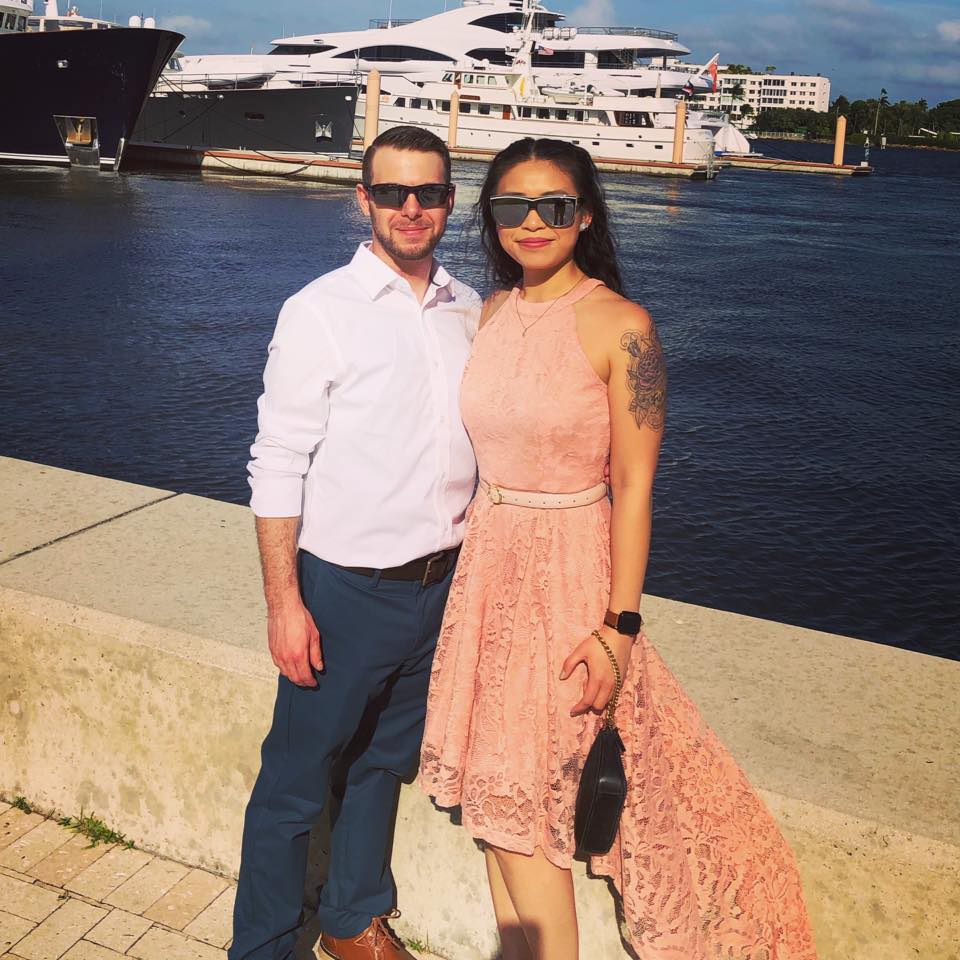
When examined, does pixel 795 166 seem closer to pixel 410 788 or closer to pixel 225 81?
pixel 225 81

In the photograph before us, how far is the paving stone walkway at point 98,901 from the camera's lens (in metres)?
2.07

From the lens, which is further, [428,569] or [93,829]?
[93,829]

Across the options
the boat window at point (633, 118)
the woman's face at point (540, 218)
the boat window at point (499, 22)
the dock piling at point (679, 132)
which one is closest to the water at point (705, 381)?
the woman's face at point (540, 218)

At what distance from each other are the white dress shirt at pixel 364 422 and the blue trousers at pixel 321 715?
0.23 feet

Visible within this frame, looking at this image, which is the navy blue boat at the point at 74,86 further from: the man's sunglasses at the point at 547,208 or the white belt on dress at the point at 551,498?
the white belt on dress at the point at 551,498

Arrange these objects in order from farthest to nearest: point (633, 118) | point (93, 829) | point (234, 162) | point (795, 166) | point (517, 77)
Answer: point (795, 166), point (517, 77), point (633, 118), point (234, 162), point (93, 829)

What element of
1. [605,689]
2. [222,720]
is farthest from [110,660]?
[605,689]

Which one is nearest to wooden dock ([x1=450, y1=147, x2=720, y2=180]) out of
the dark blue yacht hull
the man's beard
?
the dark blue yacht hull

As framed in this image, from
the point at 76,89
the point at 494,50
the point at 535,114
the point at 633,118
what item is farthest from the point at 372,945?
the point at 494,50

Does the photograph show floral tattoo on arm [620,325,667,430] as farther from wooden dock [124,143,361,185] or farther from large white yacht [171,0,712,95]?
large white yacht [171,0,712,95]

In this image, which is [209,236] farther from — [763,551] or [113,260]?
[763,551]

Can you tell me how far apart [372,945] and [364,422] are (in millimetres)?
973

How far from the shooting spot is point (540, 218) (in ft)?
5.98

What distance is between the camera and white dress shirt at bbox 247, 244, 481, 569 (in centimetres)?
183
